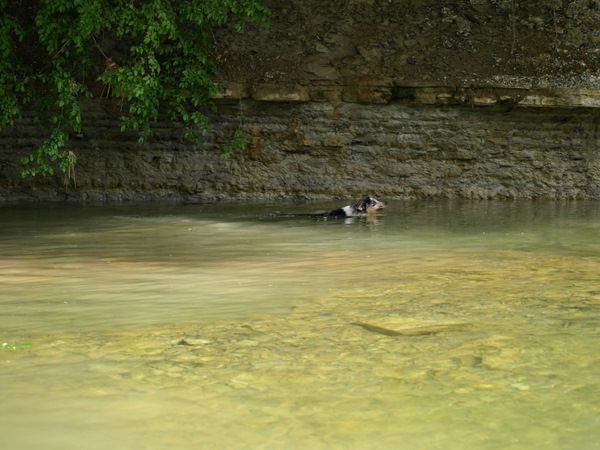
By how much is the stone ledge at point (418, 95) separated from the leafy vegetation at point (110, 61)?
83 cm

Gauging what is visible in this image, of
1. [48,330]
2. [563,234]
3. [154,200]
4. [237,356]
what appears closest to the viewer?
[237,356]

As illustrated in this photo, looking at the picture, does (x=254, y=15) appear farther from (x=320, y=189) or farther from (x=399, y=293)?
(x=399, y=293)

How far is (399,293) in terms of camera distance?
557cm

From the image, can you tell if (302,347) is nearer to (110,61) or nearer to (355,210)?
(355,210)

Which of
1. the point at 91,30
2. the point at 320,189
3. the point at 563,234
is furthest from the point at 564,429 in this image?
the point at 320,189

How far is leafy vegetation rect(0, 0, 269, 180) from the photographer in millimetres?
12914

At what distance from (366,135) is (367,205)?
9.58 ft

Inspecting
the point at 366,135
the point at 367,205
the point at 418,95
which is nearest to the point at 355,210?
the point at 367,205

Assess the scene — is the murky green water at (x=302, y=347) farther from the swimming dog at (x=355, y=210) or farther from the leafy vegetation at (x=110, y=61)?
the leafy vegetation at (x=110, y=61)

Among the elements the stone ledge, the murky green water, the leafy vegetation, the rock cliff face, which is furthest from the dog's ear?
the murky green water

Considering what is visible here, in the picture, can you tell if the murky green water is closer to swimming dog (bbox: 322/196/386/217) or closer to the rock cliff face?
swimming dog (bbox: 322/196/386/217)

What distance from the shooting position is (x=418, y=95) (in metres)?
15.0

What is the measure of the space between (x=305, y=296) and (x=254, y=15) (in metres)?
9.00

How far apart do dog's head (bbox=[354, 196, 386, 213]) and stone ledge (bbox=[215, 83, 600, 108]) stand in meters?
2.84
